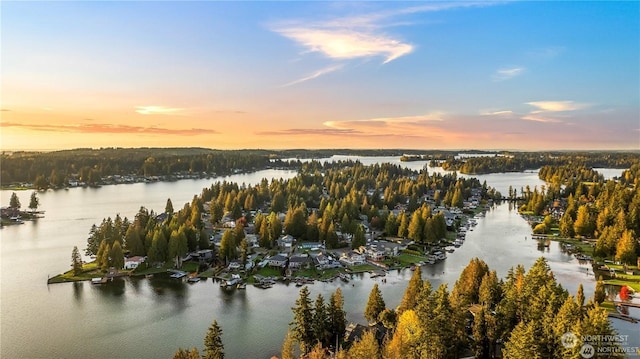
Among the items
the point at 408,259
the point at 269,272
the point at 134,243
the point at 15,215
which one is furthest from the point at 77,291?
the point at 15,215

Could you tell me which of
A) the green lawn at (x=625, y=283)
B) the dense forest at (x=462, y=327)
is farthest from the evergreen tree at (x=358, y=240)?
the green lawn at (x=625, y=283)

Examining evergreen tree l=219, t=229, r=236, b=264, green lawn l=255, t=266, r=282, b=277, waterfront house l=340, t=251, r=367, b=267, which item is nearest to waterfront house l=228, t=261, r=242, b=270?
evergreen tree l=219, t=229, r=236, b=264

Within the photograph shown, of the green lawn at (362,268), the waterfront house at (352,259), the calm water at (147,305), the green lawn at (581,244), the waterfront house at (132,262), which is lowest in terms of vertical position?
the calm water at (147,305)

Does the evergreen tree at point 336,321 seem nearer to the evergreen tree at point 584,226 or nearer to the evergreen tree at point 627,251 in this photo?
the evergreen tree at point 627,251

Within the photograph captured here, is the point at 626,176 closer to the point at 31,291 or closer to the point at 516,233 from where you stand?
the point at 516,233

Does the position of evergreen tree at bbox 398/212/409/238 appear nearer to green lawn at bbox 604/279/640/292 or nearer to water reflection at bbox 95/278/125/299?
green lawn at bbox 604/279/640/292

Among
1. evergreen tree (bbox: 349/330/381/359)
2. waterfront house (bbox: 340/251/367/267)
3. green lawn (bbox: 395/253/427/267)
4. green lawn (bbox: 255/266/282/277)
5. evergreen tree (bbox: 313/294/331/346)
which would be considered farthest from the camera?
green lawn (bbox: 395/253/427/267)
